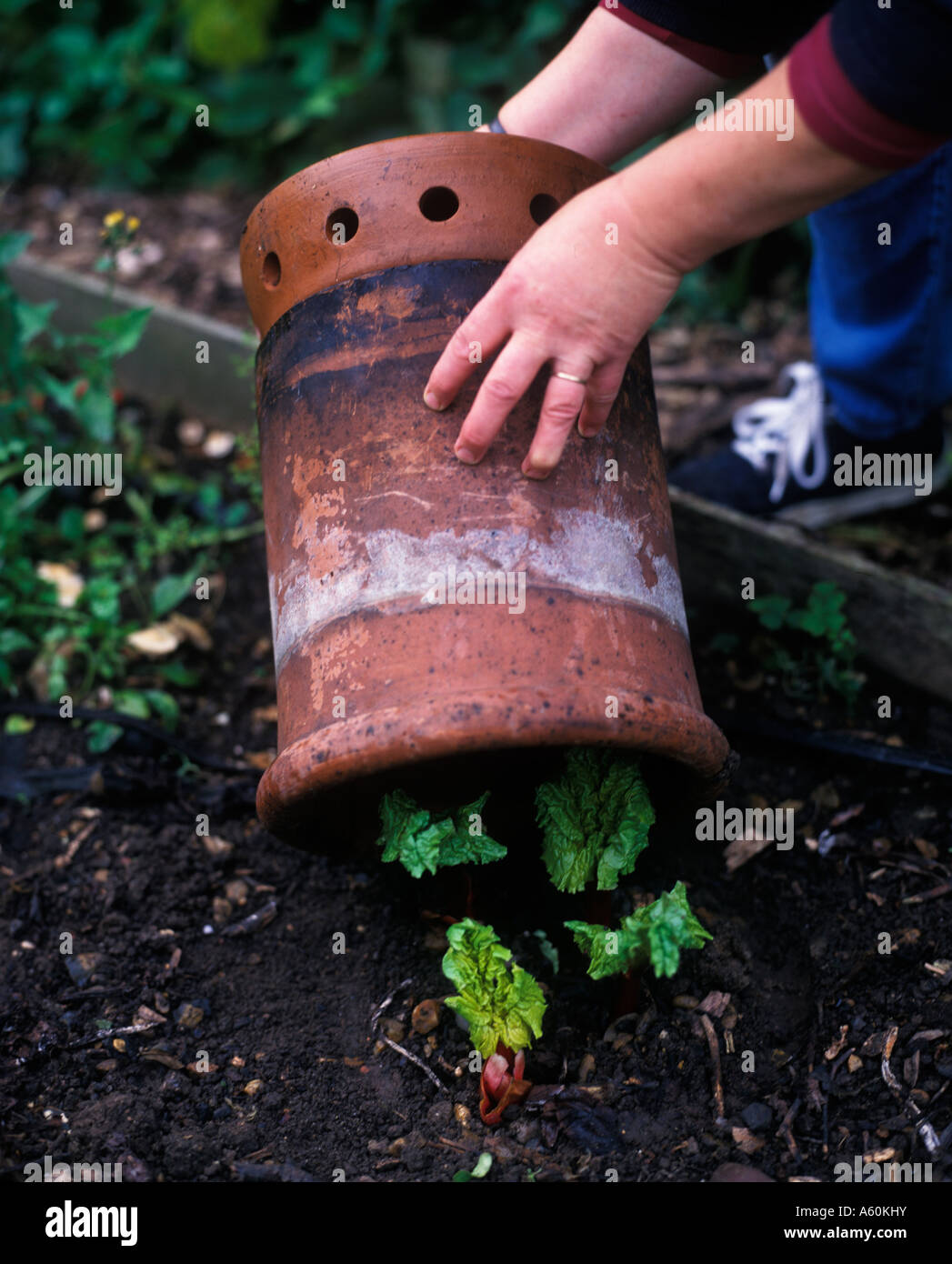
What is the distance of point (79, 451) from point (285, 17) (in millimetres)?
2291

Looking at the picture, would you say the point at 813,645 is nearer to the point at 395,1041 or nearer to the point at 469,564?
the point at 469,564

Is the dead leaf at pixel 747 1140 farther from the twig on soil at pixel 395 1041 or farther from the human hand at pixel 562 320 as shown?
the human hand at pixel 562 320

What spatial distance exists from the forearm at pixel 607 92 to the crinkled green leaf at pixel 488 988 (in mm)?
1384

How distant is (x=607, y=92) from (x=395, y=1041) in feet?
5.54

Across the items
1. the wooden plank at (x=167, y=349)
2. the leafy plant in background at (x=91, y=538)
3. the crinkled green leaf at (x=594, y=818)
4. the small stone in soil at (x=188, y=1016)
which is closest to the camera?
the crinkled green leaf at (x=594, y=818)

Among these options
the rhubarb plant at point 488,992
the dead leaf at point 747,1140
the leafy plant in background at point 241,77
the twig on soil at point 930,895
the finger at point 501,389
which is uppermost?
the leafy plant in background at point 241,77

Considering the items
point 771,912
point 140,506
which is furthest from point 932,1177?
point 140,506

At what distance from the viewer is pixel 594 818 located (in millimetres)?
1615

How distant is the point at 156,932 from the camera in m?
1.87

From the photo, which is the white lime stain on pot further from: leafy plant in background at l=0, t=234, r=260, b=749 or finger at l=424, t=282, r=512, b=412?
leafy plant in background at l=0, t=234, r=260, b=749

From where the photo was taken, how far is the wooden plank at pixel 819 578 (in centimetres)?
221

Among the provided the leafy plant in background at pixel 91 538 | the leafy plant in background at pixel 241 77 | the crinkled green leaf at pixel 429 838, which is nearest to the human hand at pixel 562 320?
the crinkled green leaf at pixel 429 838

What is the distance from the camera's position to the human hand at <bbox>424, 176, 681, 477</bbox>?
1354 mm
